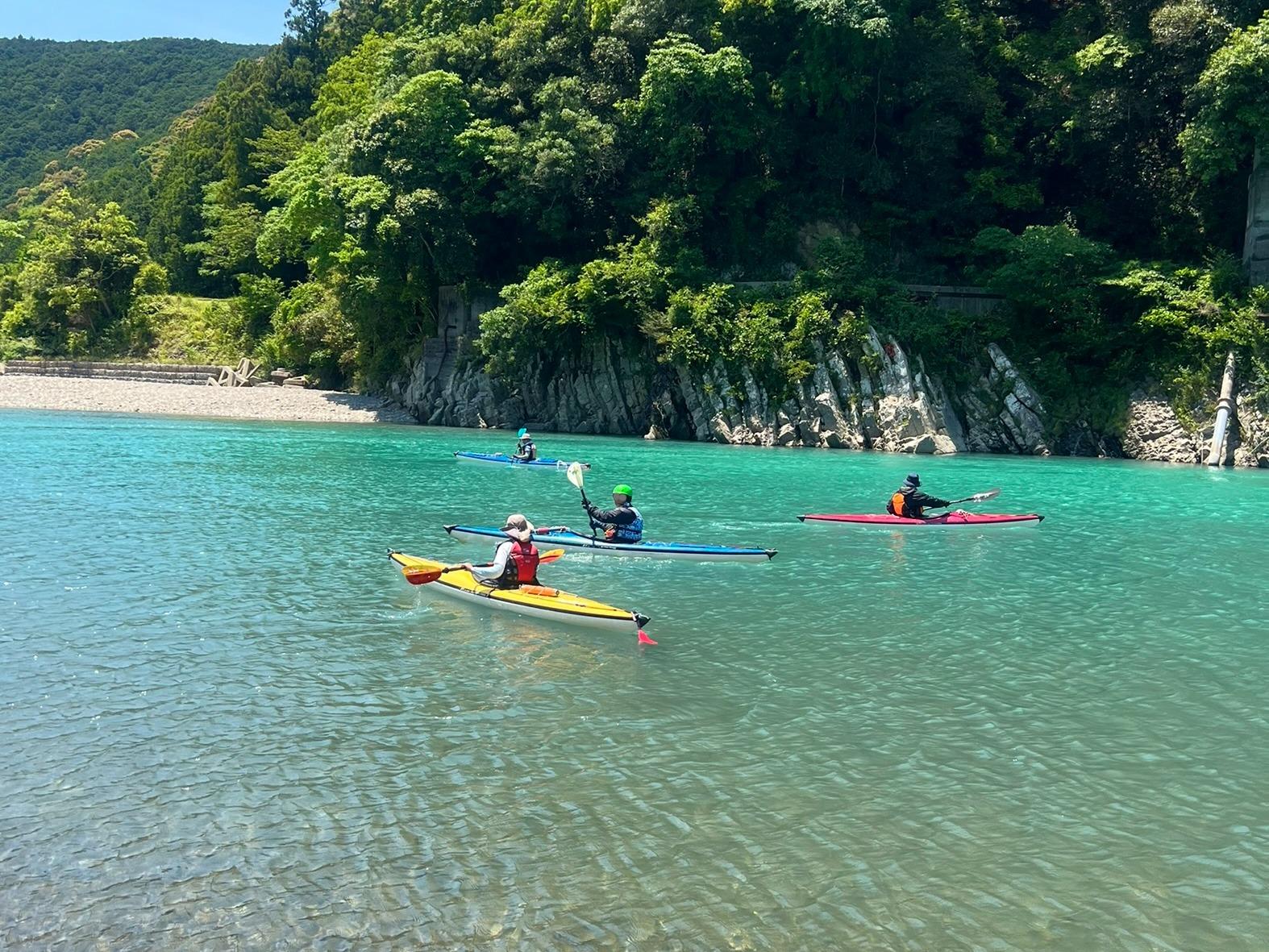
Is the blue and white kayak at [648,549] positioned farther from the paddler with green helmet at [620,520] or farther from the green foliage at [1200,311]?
the green foliage at [1200,311]

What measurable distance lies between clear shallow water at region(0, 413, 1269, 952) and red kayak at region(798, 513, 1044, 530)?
2.88 m

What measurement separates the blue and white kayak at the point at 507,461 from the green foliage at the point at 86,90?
307 ft

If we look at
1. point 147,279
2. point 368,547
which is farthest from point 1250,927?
point 147,279

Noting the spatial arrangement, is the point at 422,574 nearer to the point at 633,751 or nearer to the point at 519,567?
the point at 519,567

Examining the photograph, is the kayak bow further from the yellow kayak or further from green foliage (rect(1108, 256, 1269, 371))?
green foliage (rect(1108, 256, 1269, 371))

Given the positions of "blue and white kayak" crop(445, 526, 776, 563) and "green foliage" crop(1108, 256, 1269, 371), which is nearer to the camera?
"blue and white kayak" crop(445, 526, 776, 563)

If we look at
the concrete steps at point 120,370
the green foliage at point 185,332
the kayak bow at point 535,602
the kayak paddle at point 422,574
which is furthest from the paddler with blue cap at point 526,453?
the green foliage at point 185,332

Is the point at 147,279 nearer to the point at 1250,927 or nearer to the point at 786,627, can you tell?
the point at 786,627

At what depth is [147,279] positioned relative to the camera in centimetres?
6694

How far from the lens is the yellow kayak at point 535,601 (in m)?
13.7

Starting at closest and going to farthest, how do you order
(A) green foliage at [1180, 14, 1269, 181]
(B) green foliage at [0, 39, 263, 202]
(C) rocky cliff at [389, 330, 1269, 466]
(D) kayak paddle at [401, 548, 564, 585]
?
1. (D) kayak paddle at [401, 548, 564, 585]
2. (A) green foliage at [1180, 14, 1269, 181]
3. (C) rocky cliff at [389, 330, 1269, 466]
4. (B) green foliage at [0, 39, 263, 202]

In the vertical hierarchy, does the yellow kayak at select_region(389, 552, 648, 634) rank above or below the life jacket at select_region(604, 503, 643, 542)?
below

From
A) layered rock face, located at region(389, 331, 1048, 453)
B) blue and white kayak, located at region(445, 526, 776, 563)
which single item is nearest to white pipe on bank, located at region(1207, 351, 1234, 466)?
layered rock face, located at region(389, 331, 1048, 453)

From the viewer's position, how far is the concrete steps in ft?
195
